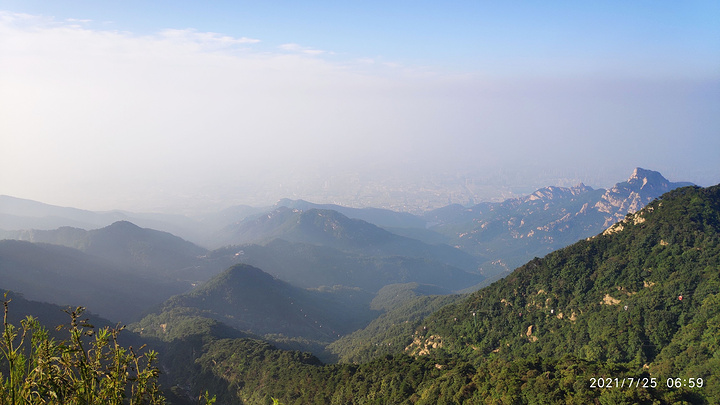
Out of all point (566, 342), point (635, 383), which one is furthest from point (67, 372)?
point (566, 342)

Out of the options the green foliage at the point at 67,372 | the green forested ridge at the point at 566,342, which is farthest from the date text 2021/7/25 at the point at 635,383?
the green foliage at the point at 67,372

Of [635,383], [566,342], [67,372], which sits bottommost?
[566,342]

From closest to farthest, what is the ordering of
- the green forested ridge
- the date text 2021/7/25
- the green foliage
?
1. the green foliage
2. the date text 2021/7/25
3. the green forested ridge

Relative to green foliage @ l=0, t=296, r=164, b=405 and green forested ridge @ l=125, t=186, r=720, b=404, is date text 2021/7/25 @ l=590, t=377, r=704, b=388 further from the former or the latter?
green foliage @ l=0, t=296, r=164, b=405

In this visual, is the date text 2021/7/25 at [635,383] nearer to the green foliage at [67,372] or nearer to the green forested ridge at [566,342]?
the green forested ridge at [566,342]

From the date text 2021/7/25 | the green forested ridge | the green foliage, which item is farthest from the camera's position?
the green forested ridge

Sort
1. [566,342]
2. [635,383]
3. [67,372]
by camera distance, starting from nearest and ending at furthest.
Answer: [67,372]
[635,383]
[566,342]

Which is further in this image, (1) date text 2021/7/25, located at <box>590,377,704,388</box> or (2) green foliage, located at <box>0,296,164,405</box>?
(1) date text 2021/7/25, located at <box>590,377,704,388</box>

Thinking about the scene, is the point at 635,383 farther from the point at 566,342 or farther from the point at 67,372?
the point at 67,372

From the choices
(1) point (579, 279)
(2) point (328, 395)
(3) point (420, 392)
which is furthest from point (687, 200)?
(2) point (328, 395)

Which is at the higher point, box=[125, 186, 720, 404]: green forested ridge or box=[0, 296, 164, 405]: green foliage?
box=[0, 296, 164, 405]: green foliage

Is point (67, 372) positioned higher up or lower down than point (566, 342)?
higher up

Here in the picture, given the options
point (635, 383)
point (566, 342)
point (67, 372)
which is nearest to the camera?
point (67, 372)

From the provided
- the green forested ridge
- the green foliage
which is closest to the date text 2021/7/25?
the green forested ridge
